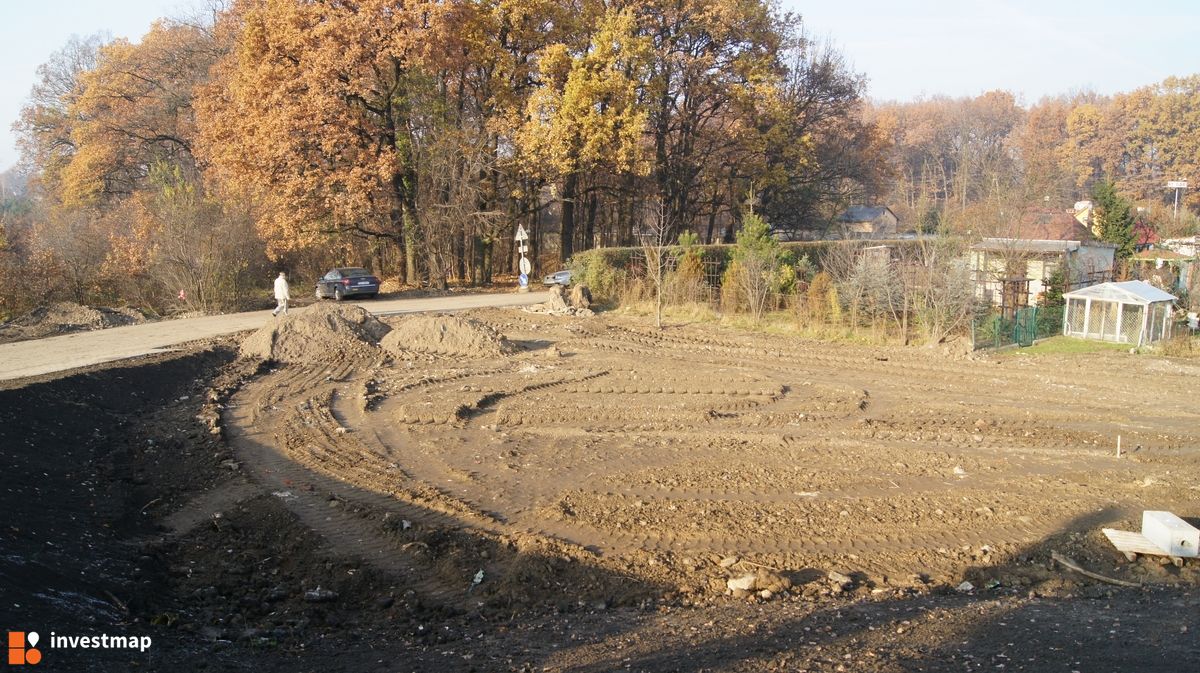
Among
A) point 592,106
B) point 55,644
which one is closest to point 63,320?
point 592,106

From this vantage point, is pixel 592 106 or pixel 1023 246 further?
pixel 592 106

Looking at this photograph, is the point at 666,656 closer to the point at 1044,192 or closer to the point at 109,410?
the point at 109,410

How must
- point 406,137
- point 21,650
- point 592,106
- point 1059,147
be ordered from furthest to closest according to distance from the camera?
point 1059,147
point 406,137
point 592,106
point 21,650

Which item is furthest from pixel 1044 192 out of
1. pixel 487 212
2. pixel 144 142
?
pixel 144 142

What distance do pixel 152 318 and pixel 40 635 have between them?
24504 millimetres

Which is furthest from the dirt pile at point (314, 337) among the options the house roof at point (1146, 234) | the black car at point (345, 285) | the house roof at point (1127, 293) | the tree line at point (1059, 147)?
the house roof at point (1146, 234)

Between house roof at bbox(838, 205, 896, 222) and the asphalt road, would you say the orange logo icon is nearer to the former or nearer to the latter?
the asphalt road

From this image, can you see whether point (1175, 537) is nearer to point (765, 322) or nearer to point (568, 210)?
point (765, 322)

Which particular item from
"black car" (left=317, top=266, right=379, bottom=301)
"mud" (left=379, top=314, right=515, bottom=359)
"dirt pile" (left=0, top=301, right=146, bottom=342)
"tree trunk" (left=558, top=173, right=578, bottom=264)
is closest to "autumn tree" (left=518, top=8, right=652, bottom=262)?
"tree trunk" (left=558, top=173, right=578, bottom=264)

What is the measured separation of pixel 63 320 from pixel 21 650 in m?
22.7

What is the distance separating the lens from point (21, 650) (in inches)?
208

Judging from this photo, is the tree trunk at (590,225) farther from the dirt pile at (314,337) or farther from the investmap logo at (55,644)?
the investmap logo at (55,644)

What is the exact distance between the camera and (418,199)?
35656 mm

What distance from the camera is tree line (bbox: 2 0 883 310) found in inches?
1165
